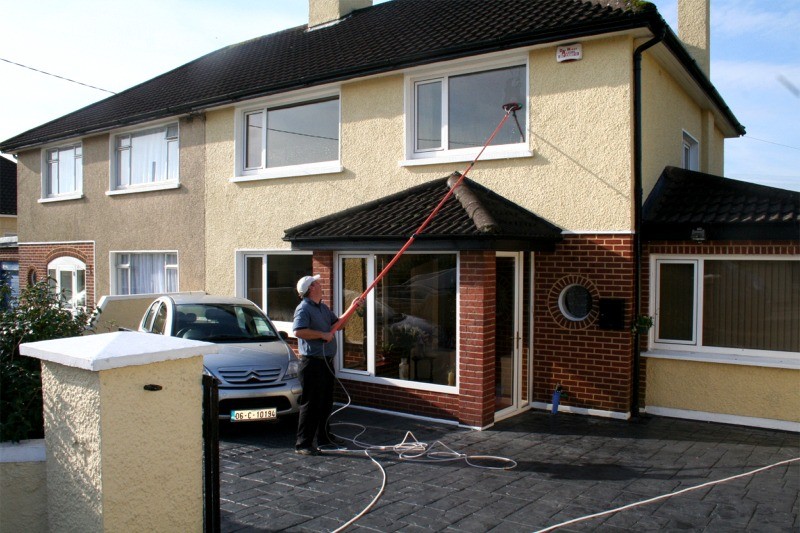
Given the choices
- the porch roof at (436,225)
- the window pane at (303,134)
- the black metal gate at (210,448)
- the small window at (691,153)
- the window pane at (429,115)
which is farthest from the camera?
the small window at (691,153)

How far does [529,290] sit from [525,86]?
2.87 m

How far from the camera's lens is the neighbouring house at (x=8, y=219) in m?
20.1

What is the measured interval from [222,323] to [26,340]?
13.8 feet

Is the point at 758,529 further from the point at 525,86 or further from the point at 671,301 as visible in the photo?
the point at 525,86

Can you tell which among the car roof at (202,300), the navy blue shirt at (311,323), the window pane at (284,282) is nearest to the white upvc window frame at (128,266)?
the window pane at (284,282)

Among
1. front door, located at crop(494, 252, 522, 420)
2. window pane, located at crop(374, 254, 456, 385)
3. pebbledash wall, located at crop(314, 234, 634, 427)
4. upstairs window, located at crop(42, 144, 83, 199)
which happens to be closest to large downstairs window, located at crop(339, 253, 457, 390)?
window pane, located at crop(374, 254, 456, 385)

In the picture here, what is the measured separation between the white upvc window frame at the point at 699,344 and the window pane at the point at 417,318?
2.73 m

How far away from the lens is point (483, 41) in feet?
30.2

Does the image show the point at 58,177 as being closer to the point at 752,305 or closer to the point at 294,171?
the point at 294,171

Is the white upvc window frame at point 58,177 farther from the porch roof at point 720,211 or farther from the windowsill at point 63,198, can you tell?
the porch roof at point 720,211

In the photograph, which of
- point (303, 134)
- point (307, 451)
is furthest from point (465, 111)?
point (307, 451)

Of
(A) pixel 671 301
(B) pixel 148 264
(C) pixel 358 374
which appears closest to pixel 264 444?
(C) pixel 358 374

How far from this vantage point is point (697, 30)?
13.1 metres

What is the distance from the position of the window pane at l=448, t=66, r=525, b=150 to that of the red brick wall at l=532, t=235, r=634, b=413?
1.90 meters
